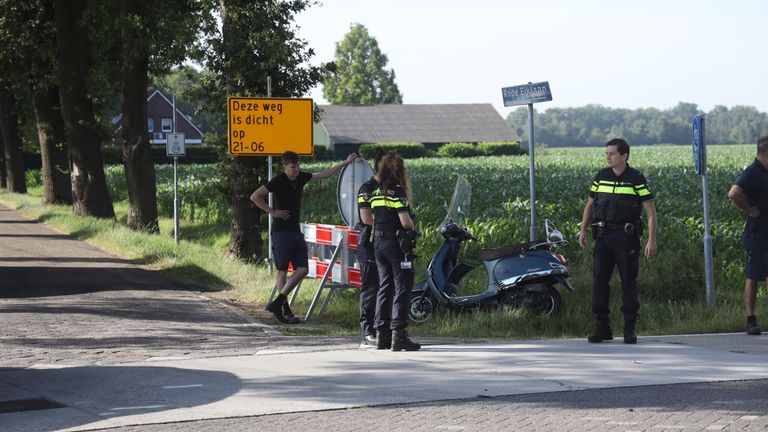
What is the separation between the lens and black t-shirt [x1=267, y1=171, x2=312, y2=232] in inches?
507

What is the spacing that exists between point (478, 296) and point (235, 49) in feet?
27.2

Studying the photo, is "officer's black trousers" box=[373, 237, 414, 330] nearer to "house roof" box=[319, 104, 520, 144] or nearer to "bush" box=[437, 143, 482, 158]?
"bush" box=[437, 143, 482, 158]

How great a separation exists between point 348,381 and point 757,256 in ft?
15.7

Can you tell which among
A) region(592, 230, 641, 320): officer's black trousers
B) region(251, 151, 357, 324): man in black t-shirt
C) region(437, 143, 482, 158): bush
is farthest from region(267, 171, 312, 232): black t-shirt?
region(437, 143, 482, 158): bush

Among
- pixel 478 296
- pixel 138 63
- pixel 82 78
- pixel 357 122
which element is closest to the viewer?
pixel 478 296

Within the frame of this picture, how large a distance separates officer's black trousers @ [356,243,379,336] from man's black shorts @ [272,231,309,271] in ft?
6.67

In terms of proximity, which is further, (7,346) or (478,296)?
(478,296)

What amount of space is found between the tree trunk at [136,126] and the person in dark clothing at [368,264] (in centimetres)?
1632

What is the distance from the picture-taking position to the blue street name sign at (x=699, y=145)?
12.8 m

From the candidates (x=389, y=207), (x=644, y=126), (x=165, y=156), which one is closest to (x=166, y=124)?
(x=165, y=156)

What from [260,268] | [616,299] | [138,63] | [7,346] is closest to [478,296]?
[616,299]

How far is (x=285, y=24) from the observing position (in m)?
20.0

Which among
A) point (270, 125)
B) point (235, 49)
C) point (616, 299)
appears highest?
point (235, 49)

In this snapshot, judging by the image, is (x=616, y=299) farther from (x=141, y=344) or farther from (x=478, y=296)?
(x=141, y=344)
